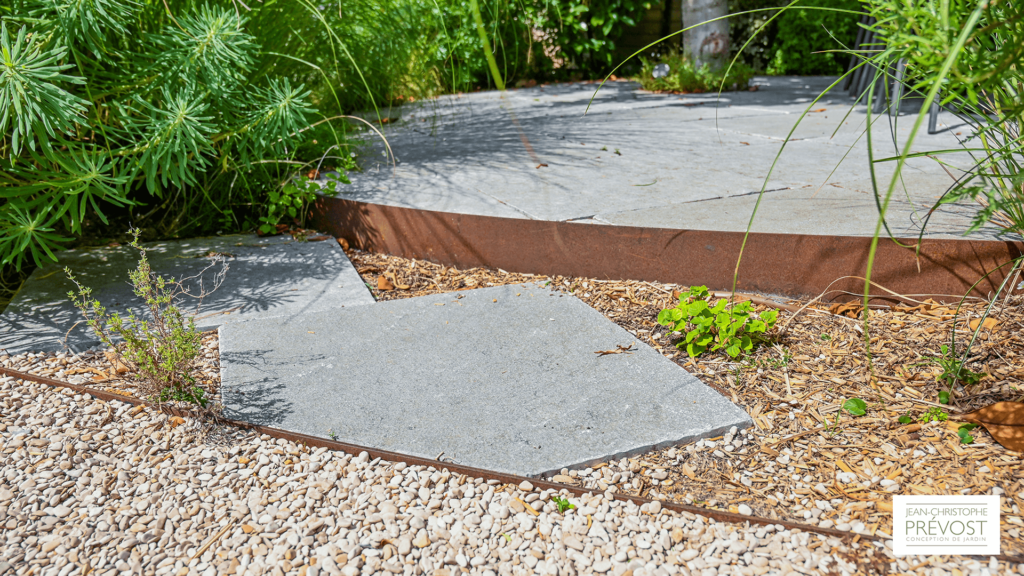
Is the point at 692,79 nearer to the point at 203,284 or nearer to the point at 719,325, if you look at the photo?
the point at 719,325

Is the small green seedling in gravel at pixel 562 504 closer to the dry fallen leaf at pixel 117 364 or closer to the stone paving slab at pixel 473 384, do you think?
the stone paving slab at pixel 473 384

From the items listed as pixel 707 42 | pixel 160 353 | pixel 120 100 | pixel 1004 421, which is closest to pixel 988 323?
pixel 1004 421

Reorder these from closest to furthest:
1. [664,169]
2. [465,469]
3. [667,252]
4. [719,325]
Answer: [465,469] → [719,325] → [667,252] → [664,169]

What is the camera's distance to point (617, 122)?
435cm

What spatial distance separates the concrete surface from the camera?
2.27 m

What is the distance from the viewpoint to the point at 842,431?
148 cm

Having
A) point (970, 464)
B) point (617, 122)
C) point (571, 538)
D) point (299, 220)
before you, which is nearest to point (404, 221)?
point (299, 220)

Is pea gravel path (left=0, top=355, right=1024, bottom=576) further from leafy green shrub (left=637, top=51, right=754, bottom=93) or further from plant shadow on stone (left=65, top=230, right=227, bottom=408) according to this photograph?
leafy green shrub (left=637, top=51, right=754, bottom=93)

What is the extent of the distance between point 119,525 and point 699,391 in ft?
4.20

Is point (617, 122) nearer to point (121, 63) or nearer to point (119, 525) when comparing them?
point (121, 63)

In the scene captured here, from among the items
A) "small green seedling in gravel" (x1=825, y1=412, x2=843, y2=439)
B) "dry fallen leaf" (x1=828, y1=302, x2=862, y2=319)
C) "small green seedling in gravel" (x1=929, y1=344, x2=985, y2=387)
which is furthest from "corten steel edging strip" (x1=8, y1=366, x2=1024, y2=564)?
"dry fallen leaf" (x1=828, y1=302, x2=862, y2=319)

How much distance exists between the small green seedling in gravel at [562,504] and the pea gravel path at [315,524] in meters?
0.01

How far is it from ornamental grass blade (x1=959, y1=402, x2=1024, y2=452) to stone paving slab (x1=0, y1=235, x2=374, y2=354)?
1707 mm

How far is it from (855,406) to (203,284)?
6.64 ft
